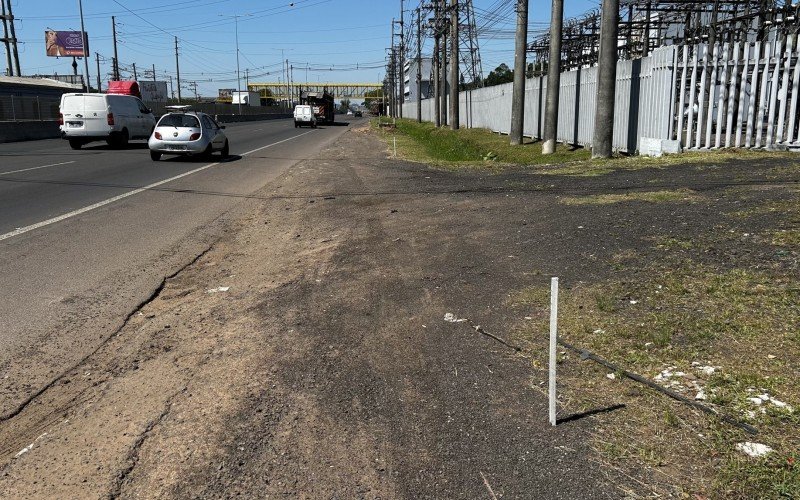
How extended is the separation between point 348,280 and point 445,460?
3.23 metres

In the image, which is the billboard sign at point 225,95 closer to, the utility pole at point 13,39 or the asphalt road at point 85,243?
the utility pole at point 13,39

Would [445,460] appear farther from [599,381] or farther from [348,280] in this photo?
[348,280]

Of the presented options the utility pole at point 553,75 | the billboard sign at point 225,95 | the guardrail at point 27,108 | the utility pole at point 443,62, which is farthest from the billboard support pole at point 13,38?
the billboard sign at point 225,95

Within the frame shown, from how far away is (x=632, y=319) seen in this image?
4.40 meters

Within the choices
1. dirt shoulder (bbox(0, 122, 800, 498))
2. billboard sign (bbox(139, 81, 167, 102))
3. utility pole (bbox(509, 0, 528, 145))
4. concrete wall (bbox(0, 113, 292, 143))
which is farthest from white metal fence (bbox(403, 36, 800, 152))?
billboard sign (bbox(139, 81, 167, 102))

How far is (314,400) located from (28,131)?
111 ft

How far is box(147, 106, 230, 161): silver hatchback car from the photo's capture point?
1864 cm

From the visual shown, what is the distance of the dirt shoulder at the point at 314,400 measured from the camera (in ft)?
9.36

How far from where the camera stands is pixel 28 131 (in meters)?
31.3

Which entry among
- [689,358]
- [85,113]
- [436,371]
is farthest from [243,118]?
[689,358]

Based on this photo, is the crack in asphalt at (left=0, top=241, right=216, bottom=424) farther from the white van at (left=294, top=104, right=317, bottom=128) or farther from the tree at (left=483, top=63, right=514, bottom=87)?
the tree at (left=483, top=63, right=514, bottom=87)

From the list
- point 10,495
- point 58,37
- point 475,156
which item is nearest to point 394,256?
point 10,495

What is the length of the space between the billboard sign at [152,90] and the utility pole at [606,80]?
8828 cm

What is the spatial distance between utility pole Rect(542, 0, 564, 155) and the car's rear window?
10583mm
